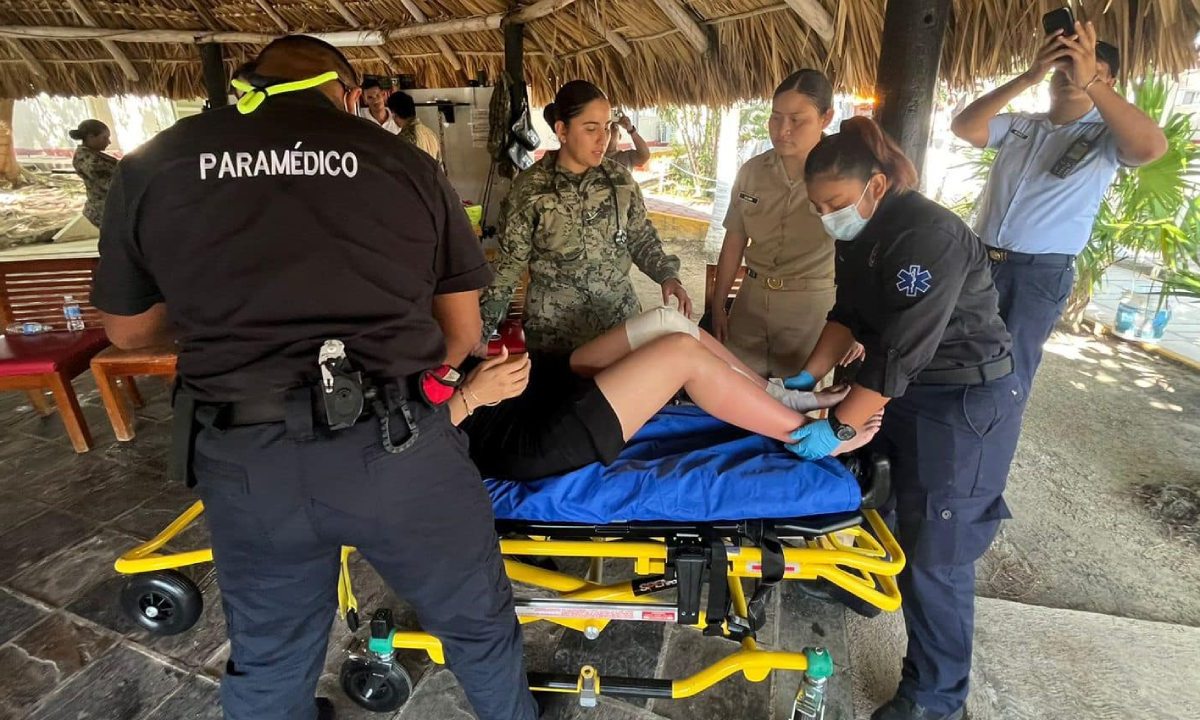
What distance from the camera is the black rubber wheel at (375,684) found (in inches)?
72.3

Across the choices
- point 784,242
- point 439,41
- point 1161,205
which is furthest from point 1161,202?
point 439,41

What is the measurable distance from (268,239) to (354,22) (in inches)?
213

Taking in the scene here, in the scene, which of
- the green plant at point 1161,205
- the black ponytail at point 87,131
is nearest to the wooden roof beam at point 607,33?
the green plant at point 1161,205

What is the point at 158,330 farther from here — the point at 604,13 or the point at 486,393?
the point at 604,13

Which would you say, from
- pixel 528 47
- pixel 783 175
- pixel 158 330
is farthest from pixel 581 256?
pixel 528 47

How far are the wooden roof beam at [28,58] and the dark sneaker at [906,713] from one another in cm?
879

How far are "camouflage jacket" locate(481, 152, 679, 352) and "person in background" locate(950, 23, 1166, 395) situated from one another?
4.44 ft

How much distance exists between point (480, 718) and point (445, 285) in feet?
3.73

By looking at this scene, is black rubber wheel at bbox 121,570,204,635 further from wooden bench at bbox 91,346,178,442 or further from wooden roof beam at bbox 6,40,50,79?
wooden roof beam at bbox 6,40,50,79

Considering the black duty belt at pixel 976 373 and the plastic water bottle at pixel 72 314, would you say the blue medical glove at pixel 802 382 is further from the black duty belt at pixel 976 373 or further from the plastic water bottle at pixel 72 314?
the plastic water bottle at pixel 72 314

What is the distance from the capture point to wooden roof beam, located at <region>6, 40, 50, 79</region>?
6.12 meters

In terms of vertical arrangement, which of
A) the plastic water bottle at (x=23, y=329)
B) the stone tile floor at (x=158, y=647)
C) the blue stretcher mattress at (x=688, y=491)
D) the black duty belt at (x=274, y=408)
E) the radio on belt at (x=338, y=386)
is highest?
the radio on belt at (x=338, y=386)

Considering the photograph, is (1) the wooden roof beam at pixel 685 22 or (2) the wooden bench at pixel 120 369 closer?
(2) the wooden bench at pixel 120 369

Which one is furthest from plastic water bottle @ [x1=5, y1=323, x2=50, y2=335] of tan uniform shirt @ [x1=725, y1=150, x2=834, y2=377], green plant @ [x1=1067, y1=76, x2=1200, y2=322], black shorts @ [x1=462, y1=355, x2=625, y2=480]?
green plant @ [x1=1067, y1=76, x2=1200, y2=322]
